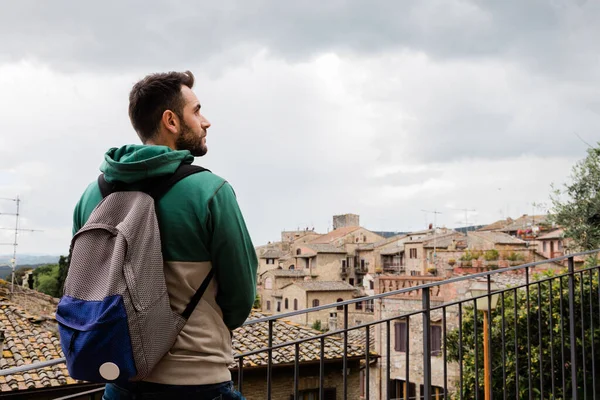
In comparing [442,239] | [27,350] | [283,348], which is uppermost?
[442,239]

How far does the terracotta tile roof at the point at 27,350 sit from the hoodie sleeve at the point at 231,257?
21.0ft

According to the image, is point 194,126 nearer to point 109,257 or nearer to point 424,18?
point 109,257

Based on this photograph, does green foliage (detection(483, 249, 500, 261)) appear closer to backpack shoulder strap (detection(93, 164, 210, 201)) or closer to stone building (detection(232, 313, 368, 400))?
stone building (detection(232, 313, 368, 400))

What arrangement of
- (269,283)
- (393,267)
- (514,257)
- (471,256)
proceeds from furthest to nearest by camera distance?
1. (269,283)
2. (393,267)
3. (471,256)
4. (514,257)

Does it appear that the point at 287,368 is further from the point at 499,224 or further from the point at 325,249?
the point at 499,224

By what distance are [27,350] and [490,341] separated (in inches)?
325

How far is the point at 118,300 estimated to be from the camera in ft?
4.01

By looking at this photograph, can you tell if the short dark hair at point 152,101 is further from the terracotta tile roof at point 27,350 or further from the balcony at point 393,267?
the balcony at point 393,267

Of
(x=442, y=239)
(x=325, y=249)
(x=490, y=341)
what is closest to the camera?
(x=490, y=341)

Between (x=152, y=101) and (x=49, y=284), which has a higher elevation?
(x=152, y=101)

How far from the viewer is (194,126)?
1.54 metres

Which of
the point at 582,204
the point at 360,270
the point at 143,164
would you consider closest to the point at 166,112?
the point at 143,164

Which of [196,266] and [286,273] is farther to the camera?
[286,273]

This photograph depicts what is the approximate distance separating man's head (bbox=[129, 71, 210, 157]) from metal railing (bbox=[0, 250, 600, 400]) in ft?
2.38
